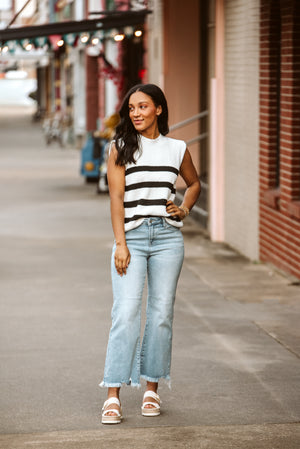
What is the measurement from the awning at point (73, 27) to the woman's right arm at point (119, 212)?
29.2ft

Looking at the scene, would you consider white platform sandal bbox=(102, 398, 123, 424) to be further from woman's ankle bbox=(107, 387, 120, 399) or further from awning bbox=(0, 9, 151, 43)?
awning bbox=(0, 9, 151, 43)

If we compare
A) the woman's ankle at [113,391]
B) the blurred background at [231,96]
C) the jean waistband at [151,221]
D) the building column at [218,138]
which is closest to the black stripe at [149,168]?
the jean waistband at [151,221]

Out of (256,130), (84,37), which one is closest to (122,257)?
(256,130)

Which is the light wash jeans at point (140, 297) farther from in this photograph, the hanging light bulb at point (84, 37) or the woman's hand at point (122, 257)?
the hanging light bulb at point (84, 37)

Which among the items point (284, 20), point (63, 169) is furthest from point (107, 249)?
point (63, 169)

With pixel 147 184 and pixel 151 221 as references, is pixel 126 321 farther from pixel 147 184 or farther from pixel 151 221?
pixel 147 184

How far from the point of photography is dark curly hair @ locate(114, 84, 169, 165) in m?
5.59

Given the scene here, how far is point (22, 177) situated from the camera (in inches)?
855

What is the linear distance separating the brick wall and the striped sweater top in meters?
4.39

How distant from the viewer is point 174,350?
7.40 m

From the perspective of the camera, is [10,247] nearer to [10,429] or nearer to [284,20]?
[284,20]

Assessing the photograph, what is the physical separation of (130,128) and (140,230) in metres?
0.54

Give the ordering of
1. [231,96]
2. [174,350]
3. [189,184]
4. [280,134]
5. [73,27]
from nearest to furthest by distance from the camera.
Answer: [189,184] → [174,350] → [280,134] → [231,96] → [73,27]

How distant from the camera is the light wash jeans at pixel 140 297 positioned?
18.6ft
